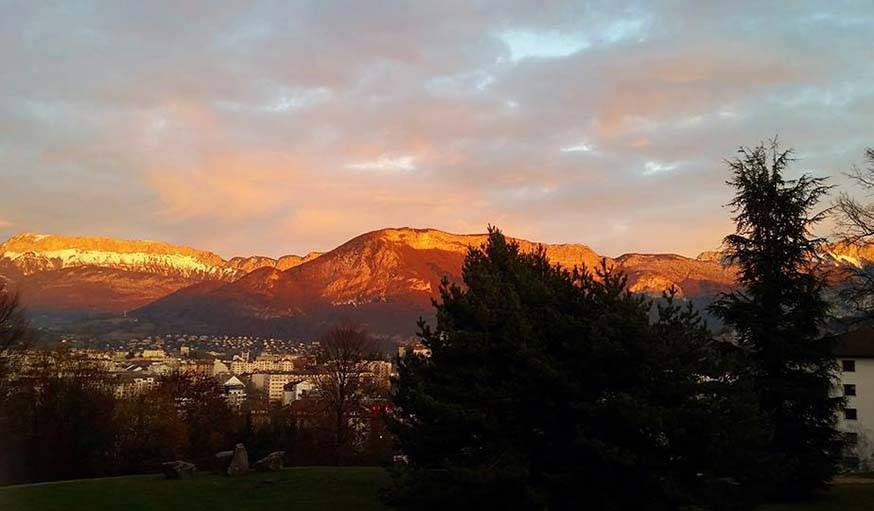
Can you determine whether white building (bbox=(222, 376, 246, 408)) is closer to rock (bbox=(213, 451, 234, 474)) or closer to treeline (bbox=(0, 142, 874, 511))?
rock (bbox=(213, 451, 234, 474))

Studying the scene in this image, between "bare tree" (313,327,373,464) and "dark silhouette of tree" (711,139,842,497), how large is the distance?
2618cm

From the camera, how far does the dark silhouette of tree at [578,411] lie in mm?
15234

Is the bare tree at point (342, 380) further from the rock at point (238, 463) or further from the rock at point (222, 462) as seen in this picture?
the rock at point (238, 463)

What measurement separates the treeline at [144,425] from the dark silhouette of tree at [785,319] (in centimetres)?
1535

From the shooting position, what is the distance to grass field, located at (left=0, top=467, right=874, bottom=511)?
21484 mm

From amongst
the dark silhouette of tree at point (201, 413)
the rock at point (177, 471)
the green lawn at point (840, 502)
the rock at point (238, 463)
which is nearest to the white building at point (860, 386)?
the green lawn at point (840, 502)

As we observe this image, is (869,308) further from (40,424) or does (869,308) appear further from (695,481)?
(40,424)

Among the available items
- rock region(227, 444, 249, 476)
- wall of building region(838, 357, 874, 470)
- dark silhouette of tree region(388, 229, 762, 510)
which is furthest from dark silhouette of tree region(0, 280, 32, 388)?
wall of building region(838, 357, 874, 470)

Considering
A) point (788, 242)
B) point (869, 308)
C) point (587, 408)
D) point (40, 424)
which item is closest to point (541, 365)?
point (587, 408)

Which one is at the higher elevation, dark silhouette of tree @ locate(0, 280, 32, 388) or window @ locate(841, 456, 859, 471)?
dark silhouette of tree @ locate(0, 280, 32, 388)

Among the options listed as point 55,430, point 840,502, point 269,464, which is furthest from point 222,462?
point 840,502

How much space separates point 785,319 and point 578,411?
1099 cm

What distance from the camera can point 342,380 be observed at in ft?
146

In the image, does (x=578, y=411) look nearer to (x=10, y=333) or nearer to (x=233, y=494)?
(x=233, y=494)
